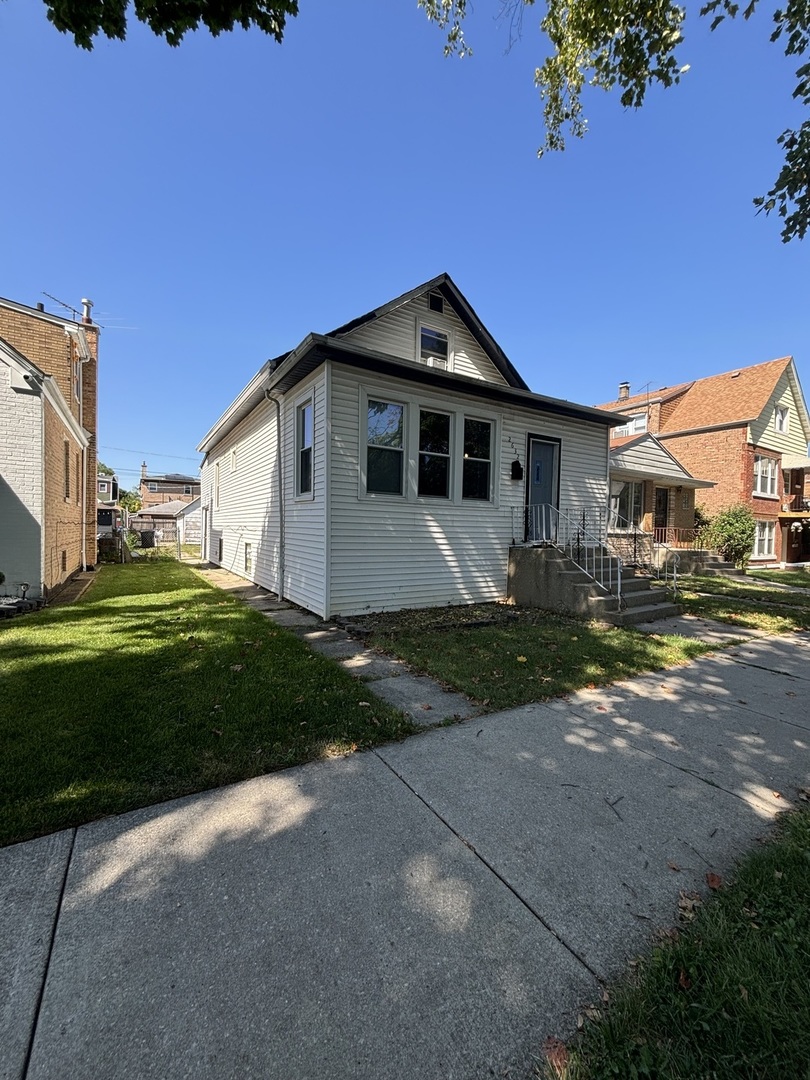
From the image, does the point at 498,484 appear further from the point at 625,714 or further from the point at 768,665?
the point at 625,714

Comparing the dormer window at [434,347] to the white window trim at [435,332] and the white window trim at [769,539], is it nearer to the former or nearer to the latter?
the white window trim at [435,332]

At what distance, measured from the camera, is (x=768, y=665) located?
5508mm

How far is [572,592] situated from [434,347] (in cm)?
589

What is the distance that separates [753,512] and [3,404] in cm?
2380

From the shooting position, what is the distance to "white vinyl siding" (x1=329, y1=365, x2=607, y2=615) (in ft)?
24.3

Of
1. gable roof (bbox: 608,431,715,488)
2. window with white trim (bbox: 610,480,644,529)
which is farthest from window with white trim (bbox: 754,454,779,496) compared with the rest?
window with white trim (bbox: 610,480,644,529)

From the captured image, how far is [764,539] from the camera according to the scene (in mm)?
19812

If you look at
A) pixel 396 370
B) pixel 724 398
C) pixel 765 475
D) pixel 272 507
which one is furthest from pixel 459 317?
pixel 765 475

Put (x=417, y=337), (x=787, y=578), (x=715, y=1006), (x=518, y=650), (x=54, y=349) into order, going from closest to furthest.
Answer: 1. (x=715, y=1006)
2. (x=518, y=650)
3. (x=417, y=337)
4. (x=54, y=349)
5. (x=787, y=578)

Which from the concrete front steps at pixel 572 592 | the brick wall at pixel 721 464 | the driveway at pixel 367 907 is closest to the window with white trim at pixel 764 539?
the brick wall at pixel 721 464

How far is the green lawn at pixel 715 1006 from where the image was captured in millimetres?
1329

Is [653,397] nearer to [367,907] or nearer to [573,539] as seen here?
[573,539]

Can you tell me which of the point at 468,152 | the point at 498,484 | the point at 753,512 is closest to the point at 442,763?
the point at 498,484

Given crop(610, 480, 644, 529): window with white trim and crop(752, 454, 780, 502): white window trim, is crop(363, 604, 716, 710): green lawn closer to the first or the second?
crop(610, 480, 644, 529): window with white trim
